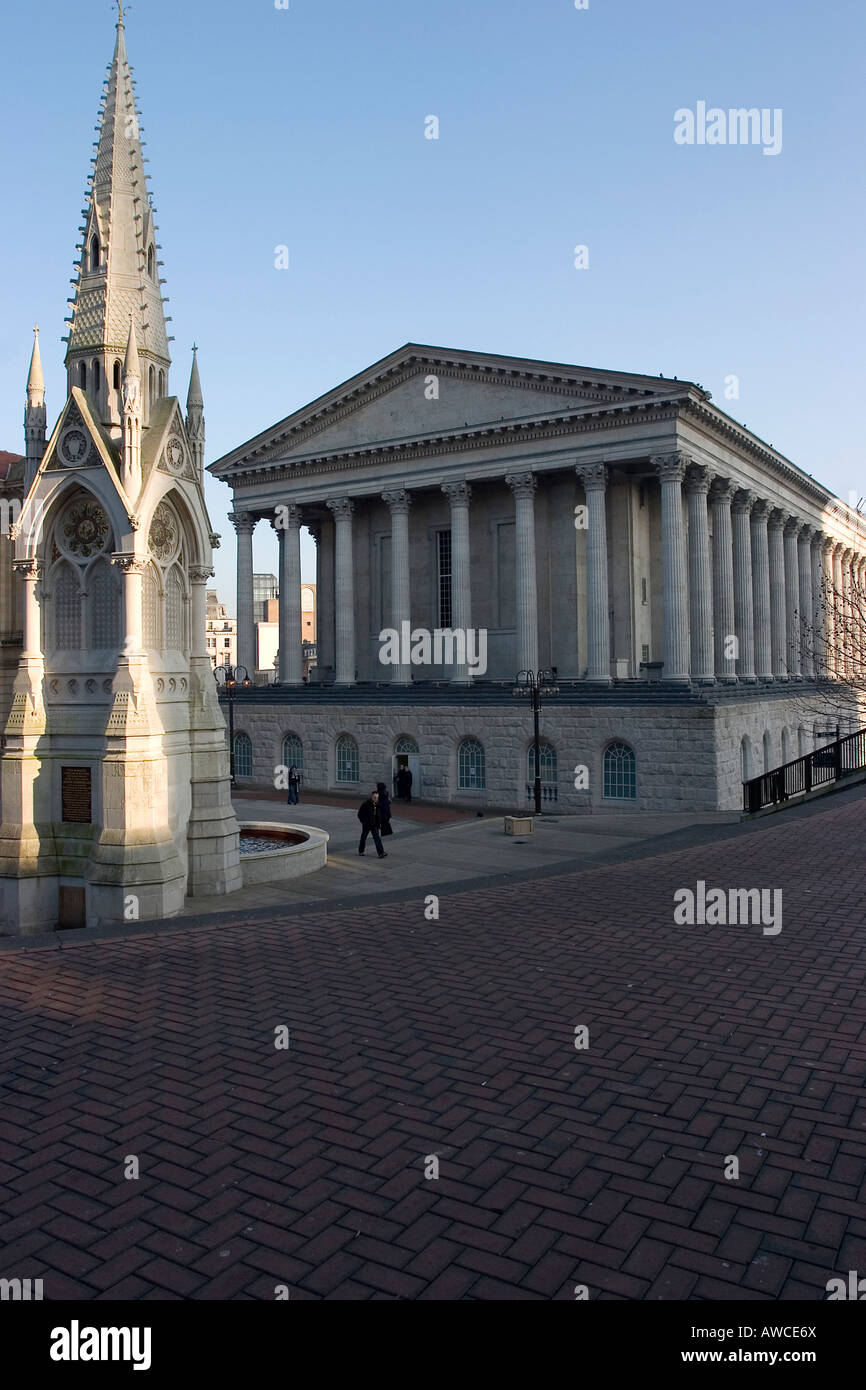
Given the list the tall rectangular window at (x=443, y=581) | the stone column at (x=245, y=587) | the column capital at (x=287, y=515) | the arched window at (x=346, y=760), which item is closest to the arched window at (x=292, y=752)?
the arched window at (x=346, y=760)

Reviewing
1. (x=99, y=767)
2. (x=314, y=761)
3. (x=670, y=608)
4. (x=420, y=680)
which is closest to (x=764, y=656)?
(x=670, y=608)

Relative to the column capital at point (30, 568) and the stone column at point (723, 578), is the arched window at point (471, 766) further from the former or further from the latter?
the column capital at point (30, 568)

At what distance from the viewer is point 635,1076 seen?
26.5 ft

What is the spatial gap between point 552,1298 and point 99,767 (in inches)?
481

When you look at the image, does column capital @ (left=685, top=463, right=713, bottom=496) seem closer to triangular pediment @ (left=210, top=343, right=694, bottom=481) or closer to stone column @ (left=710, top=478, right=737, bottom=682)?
stone column @ (left=710, top=478, right=737, bottom=682)

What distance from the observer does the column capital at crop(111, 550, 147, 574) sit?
49.7ft

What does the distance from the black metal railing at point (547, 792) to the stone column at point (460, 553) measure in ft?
25.1

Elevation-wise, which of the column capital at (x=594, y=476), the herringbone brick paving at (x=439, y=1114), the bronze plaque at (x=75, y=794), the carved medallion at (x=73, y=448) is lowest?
the herringbone brick paving at (x=439, y=1114)

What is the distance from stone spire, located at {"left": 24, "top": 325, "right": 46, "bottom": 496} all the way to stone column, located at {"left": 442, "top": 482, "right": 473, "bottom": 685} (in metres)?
27.4

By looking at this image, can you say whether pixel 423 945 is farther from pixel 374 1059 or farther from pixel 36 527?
pixel 36 527

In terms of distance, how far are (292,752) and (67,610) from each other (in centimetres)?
2946

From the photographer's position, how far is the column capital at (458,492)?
43.2 m

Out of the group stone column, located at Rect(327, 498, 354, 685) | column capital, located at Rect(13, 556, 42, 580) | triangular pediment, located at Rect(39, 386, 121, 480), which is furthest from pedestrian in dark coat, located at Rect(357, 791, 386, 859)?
stone column, located at Rect(327, 498, 354, 685)

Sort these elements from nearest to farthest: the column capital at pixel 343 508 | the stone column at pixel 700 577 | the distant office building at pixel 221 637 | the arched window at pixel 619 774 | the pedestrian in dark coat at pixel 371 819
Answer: the pedestrian in dark coat at pixel 371 819
the arched window at pixel 619 774
the stone column at pixel 700 577
the column capital at pixel 343 508
the distant office building at pixel 221 637
